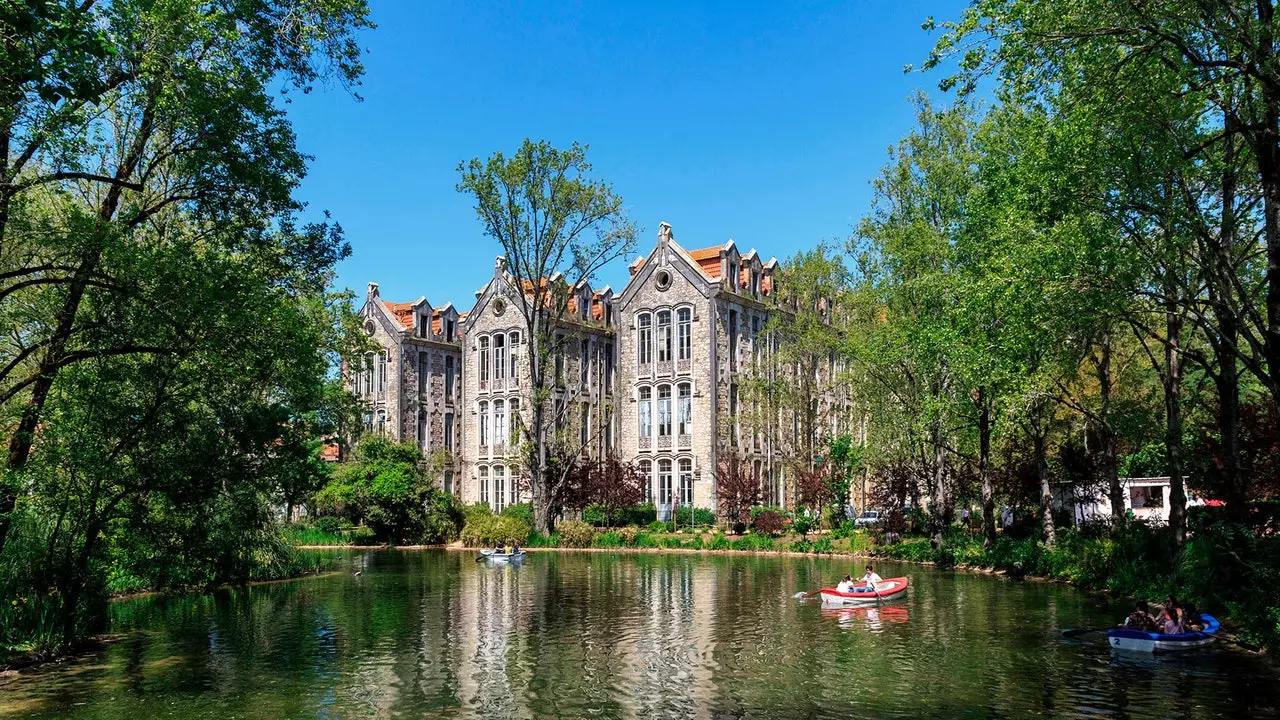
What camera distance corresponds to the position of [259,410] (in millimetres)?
20641

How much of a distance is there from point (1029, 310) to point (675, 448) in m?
35.7

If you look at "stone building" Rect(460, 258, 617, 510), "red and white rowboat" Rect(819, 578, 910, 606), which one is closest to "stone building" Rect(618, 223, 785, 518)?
"stone building" Rect(460, 258, 617, 510)

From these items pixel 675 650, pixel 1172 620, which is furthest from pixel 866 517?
pixel 675 650

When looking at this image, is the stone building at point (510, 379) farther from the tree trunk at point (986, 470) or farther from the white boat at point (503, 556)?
the tree trunk at point (986, 470)

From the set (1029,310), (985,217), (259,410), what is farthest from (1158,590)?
(259,410)

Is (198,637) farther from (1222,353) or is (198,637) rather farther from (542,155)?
(542,155)

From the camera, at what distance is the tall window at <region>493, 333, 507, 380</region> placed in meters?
63.4

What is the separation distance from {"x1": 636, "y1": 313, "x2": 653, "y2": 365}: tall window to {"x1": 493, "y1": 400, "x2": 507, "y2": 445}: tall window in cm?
1099

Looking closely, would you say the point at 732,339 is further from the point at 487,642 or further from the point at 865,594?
the point at 487,642

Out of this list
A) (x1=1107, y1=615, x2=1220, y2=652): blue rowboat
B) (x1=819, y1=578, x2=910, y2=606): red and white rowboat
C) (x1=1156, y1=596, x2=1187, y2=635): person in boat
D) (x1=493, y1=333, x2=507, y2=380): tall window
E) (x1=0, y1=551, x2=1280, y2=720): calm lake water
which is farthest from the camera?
(x1=493, y1=333, x2=507, y2=380): tall window

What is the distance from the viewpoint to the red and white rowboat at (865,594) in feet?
82.1

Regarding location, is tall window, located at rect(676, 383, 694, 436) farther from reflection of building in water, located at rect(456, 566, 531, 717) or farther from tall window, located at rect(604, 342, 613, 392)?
reflection of building in water, located at rect(456, 566, 531, 717)

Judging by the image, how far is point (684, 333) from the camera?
55938mm

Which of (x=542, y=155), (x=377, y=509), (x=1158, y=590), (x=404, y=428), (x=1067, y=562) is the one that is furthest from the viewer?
(x=404, y=428)
